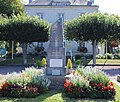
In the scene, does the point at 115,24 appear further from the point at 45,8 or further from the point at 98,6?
the point at 45,8

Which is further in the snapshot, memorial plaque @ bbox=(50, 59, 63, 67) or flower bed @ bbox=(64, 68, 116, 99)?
memorial plaque @ bbox=(50, 59, 63, 67)

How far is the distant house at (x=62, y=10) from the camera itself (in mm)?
43156

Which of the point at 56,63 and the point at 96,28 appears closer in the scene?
the point at 56,63

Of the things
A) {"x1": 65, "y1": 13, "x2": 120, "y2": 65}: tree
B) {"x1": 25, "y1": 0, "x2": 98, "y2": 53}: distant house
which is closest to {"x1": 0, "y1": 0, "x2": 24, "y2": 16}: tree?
{"x1": 25, "y1": 0, "x2": 98, "y2": 53}: distant house

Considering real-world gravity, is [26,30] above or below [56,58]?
Answer: above

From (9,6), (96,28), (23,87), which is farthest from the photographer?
(9,6)

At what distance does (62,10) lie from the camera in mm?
43406

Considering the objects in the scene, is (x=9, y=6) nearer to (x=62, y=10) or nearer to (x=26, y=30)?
(x=62, y=10)

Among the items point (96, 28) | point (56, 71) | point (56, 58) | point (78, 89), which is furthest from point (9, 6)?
point (78, 89)

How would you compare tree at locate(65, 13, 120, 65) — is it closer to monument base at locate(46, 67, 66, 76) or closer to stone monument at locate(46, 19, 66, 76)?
stone monument at locate(46, 19, 66, 76)

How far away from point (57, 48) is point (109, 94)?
417cm

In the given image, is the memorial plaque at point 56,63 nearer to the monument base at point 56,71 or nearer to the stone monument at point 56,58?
the stone monument at point 56,58

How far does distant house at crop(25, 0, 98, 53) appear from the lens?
4316 cm

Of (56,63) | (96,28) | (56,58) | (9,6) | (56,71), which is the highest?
(9,6)
